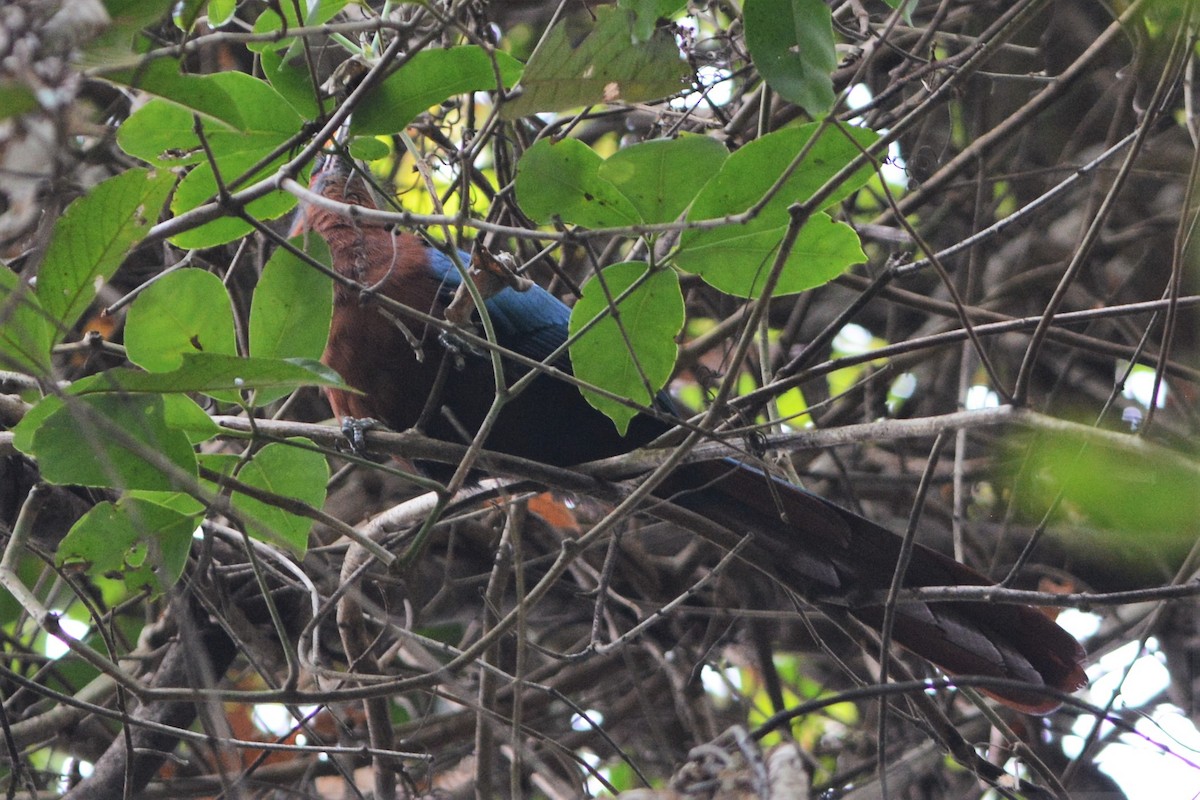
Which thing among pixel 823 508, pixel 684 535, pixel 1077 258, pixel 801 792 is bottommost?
pixel 684 535

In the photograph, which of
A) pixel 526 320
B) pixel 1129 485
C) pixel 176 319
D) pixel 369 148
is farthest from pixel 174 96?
pixel 1129 485

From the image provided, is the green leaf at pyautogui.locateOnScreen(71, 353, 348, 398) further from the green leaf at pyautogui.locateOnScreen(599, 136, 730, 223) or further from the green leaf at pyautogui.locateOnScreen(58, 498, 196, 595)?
the green leaf at pyautogui.locateOnScreen(599, 136, 730, 223)

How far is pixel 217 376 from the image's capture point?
1.53 meters

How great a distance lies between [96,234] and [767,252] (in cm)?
100

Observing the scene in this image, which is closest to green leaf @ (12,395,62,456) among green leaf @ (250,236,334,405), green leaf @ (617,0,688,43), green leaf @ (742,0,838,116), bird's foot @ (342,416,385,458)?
green leaf @ (250,236,334,405)

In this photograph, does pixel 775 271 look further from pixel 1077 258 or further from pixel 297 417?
pixel 297 417

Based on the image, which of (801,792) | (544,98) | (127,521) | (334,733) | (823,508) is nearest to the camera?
(801,792)

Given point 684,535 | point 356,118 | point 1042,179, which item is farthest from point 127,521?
point 1042,179

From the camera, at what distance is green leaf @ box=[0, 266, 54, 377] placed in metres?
1.38

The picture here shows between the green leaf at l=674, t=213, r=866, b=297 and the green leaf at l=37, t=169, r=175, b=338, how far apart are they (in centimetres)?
79

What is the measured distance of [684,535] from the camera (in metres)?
3.38

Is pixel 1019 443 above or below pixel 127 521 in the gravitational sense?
below

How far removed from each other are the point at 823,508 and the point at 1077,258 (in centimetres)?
92

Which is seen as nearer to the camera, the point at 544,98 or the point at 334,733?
the point at 544,98
